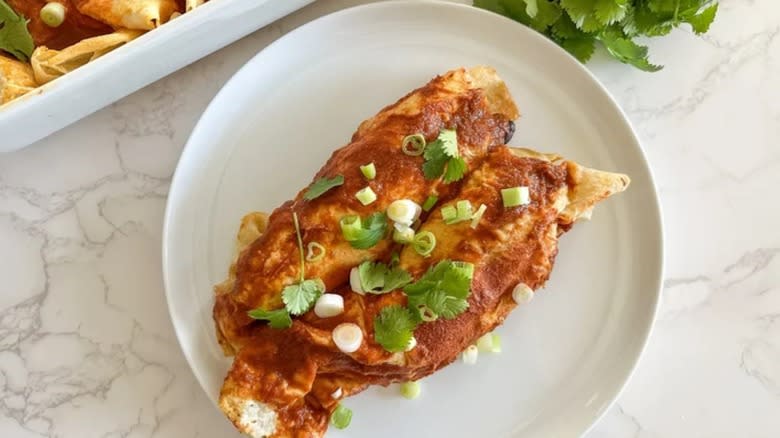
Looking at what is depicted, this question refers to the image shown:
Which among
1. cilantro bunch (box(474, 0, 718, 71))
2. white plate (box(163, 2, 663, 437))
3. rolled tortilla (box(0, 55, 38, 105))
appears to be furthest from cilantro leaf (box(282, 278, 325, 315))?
cilantro bunch (box(474, 0, 718, 71))

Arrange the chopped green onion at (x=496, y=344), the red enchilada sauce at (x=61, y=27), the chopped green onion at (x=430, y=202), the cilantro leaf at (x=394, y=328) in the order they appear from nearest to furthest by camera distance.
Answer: the cilantro leaf at (x=394, y=328) < the chopped green onion at (x=430, y=202) < the chopped green onion at (x=496, y=344) < the red enchilada sauce at (x=61, y=27)

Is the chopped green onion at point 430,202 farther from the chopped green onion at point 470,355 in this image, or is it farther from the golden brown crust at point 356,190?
the chopped green onion at point 470,355

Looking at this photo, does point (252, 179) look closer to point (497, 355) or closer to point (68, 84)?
point (68, 84)

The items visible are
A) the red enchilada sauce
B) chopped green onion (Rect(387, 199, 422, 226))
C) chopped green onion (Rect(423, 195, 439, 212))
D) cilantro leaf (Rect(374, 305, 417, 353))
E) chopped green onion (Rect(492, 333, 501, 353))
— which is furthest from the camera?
the red enchilada sauce

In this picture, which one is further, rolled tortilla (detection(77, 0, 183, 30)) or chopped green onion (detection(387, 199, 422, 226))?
rolled tortilla (detection(77, 0, 183, 30))

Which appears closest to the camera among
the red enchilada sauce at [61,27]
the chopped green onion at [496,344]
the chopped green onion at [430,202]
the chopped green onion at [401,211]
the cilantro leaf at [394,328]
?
the cilantro leaf at [394,328]

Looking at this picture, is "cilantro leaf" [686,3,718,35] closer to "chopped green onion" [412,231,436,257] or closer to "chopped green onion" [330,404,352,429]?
"chopped green onion" [412,231,436,257]

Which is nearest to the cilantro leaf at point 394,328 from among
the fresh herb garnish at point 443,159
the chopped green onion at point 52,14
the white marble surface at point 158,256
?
the fresh herb garnish at point 443,159
